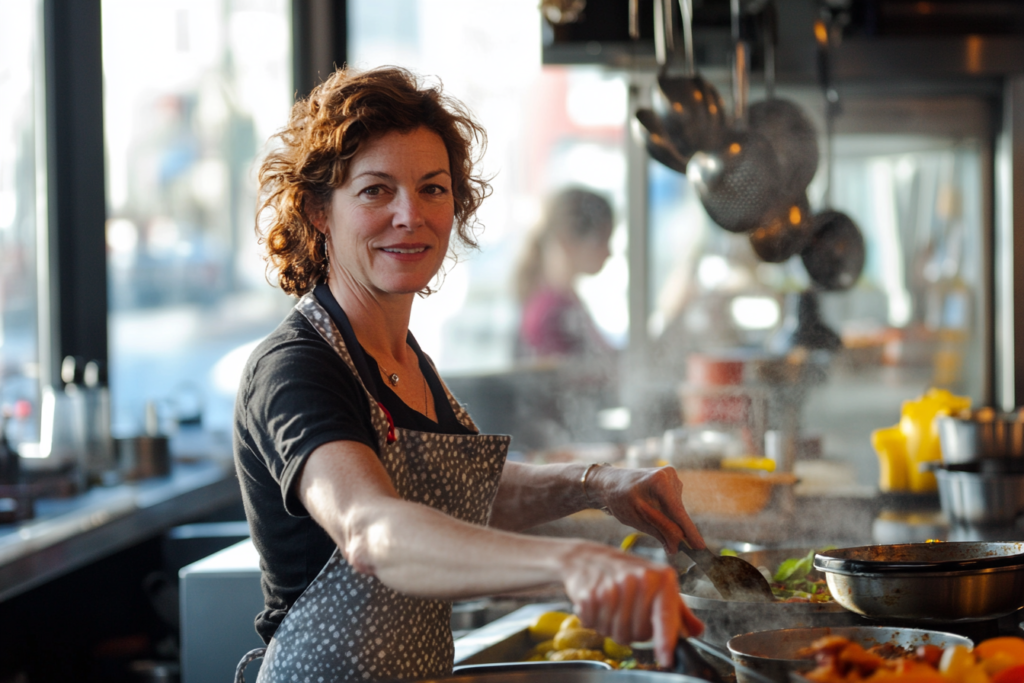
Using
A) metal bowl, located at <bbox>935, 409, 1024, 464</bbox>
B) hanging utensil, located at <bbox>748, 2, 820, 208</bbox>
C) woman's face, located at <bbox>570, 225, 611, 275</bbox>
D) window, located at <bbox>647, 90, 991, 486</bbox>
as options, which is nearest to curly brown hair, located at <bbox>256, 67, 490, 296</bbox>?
hanging utensil, located at <bbox>748, 2, 820, 208</bbox>

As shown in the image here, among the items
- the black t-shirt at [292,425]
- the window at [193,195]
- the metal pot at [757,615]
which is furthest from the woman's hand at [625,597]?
the window at [193,195]

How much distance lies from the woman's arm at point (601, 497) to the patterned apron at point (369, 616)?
8.2 inches

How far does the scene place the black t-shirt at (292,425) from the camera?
1.14 meters

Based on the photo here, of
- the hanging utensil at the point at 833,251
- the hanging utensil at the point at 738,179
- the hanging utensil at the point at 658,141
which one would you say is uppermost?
the hanging utensil at the point at 658,141

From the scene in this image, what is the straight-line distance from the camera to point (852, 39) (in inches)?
128

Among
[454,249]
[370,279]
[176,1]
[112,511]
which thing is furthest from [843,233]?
[176,1]

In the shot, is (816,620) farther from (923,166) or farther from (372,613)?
(923,166)

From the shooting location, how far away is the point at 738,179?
2244 mm

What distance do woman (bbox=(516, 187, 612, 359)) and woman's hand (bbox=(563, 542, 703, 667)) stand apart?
365 centimetres

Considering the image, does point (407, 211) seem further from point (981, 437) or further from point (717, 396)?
point (717, 396)

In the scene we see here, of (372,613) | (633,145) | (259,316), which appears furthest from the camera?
(259,316)

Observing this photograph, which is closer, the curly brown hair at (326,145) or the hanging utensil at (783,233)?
the curly brown hair at (326,145)

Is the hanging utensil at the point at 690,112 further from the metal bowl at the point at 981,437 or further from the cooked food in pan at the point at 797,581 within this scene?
the cooked food in pan at the point at 797,581

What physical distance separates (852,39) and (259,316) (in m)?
3.27
